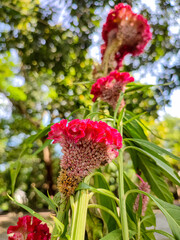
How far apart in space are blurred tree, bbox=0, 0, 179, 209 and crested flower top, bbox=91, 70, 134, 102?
2.57 feet

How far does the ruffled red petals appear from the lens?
0.32 metres

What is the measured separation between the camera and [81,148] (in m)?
0.33

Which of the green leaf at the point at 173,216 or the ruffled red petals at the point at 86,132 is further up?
the ruffled red petals at the point at 86,132

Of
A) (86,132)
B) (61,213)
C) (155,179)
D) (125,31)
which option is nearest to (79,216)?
(61,213)

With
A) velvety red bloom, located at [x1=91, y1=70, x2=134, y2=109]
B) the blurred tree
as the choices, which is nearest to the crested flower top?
velvety red bloom, located at [x1=91, y1=70, x2=134, y2=109]

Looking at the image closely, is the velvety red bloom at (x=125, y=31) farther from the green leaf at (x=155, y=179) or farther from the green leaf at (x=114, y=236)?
the green leaf at (x=114, y=236)

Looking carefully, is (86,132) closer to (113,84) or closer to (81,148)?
(81,148)

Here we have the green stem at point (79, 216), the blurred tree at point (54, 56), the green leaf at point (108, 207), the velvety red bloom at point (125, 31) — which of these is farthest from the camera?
the blurred tree at point (54, 56)

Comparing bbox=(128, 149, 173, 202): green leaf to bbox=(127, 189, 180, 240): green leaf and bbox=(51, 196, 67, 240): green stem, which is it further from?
bbox=(51, 196, 67, 240): green stem

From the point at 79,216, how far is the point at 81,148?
105 mm

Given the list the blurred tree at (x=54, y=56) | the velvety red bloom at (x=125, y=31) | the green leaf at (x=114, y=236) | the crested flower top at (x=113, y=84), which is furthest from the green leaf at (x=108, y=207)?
the blurred tree at (x=54, y=56)

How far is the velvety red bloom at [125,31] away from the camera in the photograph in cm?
71

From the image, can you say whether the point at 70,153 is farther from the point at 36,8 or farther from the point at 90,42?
the point at 36,8

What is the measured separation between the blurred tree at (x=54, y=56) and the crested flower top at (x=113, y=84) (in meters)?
0.78
